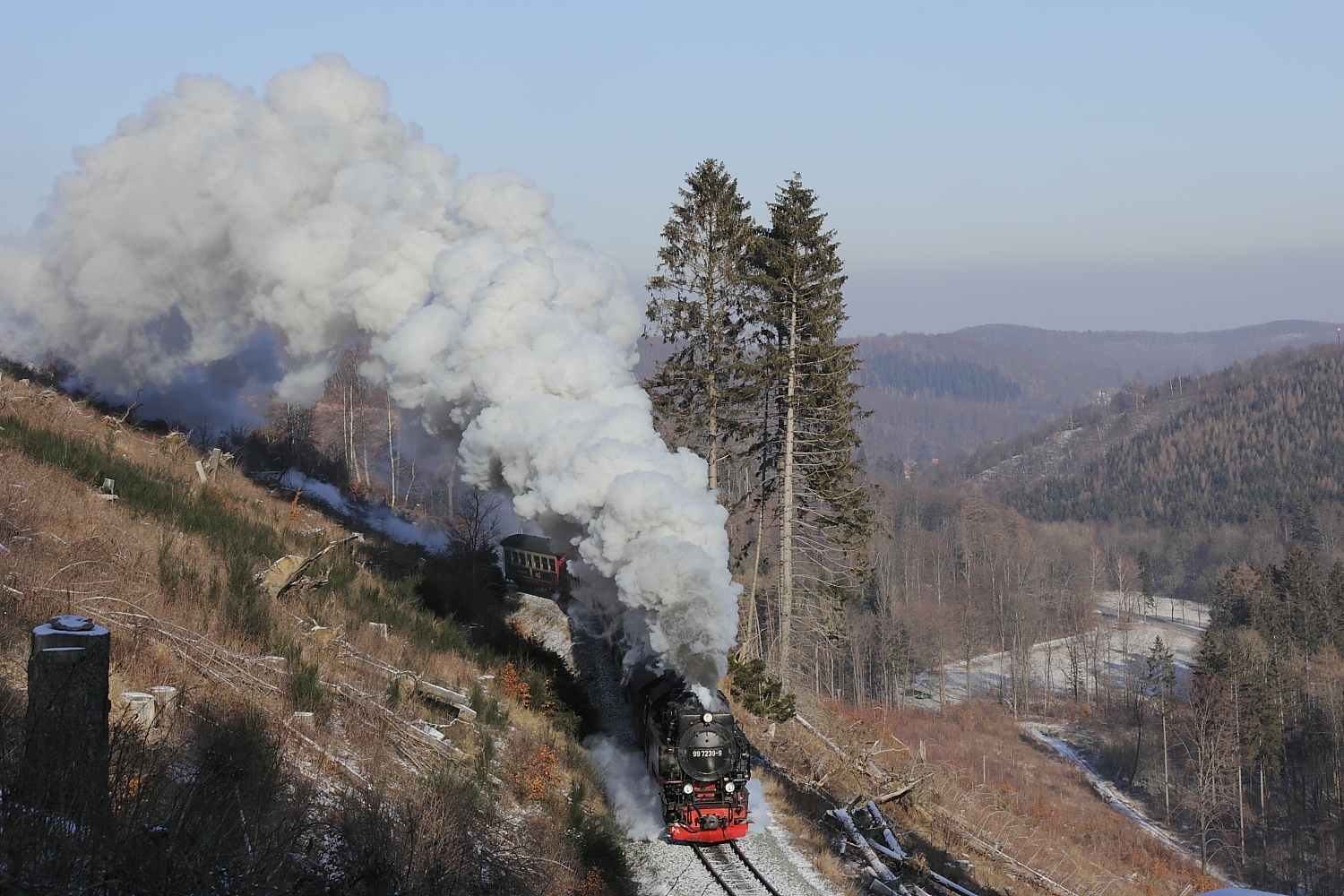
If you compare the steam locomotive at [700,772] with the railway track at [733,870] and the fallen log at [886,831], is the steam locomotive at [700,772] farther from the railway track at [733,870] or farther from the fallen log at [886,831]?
the fallen log at [886,831]

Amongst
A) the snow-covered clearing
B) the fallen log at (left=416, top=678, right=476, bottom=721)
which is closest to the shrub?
the fallen log at (left=416, top=678, right=476, bottom=721)

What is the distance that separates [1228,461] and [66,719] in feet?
569

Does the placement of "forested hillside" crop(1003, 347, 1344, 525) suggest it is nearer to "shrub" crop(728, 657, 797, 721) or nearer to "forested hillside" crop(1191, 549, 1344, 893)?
"forested hillside" crop(1191, 549, 1344, 893)

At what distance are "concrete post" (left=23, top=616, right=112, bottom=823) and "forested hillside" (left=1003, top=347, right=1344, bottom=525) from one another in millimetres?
138198

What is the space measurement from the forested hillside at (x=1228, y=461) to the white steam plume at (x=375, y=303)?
125886mm

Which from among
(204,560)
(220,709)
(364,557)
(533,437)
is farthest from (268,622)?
(364,557)

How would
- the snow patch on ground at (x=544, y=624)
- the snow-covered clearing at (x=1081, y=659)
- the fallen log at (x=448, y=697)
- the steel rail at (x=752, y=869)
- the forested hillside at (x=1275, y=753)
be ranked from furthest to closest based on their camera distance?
the snow-covered clearing at (x=1081, y=659) → the forested hillside at (x=1275, y=753) → the snow patch on ground at (x=544, y=624) → the fallen log at (x=448, y=697) → the steel rail at (x=752, y=869)

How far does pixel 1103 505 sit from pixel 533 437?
5946 inches

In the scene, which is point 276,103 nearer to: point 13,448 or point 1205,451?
point 13,448

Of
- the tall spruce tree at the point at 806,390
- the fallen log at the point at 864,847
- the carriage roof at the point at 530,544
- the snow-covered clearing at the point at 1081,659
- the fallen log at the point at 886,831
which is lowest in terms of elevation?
the snow-covered clearing at the point at 1081,659

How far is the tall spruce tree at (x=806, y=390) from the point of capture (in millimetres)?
25688

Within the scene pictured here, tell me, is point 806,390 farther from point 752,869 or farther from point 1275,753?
point 1275,753

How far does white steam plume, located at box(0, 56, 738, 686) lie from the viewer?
51.0ft

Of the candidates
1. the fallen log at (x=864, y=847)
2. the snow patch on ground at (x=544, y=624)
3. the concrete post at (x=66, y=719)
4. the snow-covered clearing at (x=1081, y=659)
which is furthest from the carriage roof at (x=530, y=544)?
the snow-covered clearing at (x=1081, y=659)
